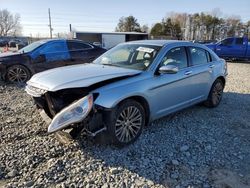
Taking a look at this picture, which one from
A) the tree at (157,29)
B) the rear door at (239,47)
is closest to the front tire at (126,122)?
the rear door at (239,47)

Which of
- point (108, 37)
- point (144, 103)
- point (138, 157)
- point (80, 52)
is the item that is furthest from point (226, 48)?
point (108, 37)

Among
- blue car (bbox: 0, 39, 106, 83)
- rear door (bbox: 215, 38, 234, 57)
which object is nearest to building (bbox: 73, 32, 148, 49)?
rear door (bbox: 215, 38, 234, 57)

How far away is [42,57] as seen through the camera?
8289 millimetres

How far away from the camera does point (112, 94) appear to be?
3490 mm

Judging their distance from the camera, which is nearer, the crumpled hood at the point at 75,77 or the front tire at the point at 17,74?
the crumpled hood at the point at 75,77

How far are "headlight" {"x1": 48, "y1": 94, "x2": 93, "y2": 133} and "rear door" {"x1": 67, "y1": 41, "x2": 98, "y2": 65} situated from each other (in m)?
5.64

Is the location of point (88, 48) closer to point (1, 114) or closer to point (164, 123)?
point (1, 114)

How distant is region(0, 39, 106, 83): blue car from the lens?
26.1 ft

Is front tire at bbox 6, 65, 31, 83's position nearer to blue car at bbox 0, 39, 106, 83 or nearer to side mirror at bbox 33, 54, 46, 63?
blue car at bbox 0, 39, 106, 83

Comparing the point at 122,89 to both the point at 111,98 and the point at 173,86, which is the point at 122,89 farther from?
the point at 173,86

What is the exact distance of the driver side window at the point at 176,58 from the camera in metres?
4.44

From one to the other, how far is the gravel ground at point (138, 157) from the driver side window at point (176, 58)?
1097mm

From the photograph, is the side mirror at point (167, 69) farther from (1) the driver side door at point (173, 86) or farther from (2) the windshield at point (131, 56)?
(2) the windshield at point (131, 56)

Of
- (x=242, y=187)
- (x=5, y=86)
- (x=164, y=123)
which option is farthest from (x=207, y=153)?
(x=5, y=86)
